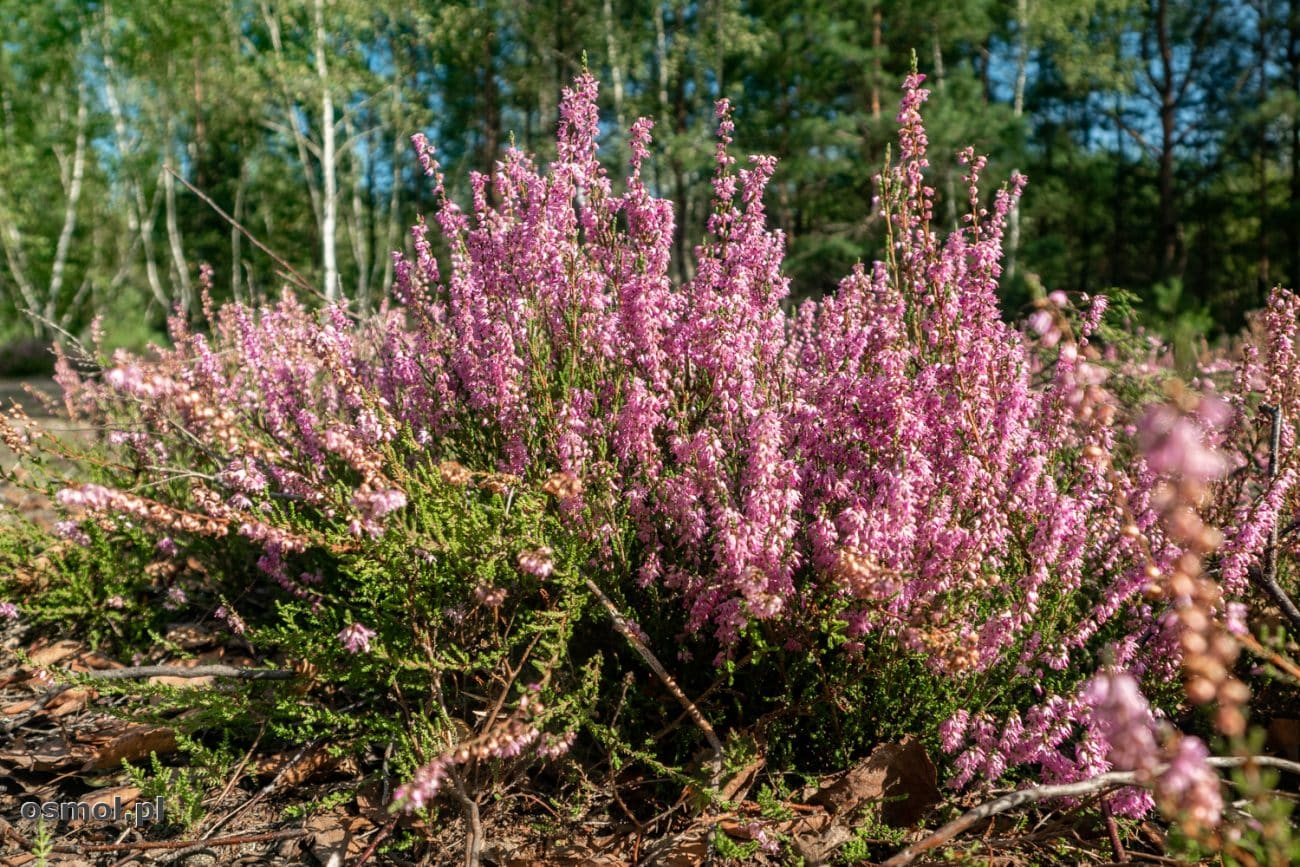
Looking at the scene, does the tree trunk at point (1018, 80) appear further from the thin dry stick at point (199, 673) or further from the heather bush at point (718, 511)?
the thin dry stick at point (199, 673)

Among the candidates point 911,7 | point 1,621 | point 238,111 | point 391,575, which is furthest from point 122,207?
point 391,575

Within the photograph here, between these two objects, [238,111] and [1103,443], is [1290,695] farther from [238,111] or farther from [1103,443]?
[238,111]

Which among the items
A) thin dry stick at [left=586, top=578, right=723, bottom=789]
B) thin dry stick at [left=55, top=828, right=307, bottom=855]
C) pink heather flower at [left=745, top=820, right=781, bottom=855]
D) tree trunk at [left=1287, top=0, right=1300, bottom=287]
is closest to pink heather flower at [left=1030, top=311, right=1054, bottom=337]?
thin dry stick at [left=586, top=578, right=723, bottom=789]

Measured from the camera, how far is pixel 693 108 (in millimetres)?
21438

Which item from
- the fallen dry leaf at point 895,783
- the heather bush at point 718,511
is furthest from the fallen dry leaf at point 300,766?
the fallen dry leaf at point 895,783

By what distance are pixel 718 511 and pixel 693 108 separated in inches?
828

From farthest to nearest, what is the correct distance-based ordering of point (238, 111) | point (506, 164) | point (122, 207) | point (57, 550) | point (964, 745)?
point (122, 207), point (238, 111), point (57, 550), point (506, 164), point (964, 745)

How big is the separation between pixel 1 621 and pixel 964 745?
370 cm

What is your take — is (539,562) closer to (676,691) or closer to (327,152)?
(676,691)

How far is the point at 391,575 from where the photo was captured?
2.04 meters

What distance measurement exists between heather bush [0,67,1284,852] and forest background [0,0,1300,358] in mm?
14603

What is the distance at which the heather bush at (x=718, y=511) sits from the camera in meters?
1.96

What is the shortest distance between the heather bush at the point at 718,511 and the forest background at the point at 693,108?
14.6 metres

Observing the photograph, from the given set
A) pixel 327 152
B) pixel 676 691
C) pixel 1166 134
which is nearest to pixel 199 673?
pixel 676 691
